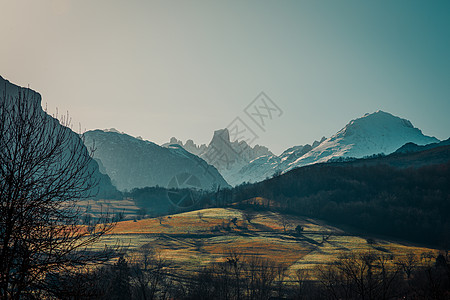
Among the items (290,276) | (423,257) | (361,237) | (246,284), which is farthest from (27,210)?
(361,237)

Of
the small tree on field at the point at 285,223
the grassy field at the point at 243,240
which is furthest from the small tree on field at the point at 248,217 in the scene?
the small tree on field at the point at 285,223

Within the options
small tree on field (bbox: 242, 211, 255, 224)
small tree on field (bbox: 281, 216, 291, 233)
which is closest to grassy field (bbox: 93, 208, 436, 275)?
small tree on field (bbox: 281, 216, 291, 233)

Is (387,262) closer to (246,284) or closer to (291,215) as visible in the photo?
(246,284)

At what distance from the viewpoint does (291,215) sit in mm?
198500

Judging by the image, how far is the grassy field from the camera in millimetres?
127312

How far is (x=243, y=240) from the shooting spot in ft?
497

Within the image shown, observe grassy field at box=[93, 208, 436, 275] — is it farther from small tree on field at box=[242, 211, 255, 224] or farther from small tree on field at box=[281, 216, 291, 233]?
small tree on field at box=[242, 211, 255, 224]

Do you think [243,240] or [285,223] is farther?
[285,223]

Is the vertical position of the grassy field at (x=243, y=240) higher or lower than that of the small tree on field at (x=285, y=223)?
lower

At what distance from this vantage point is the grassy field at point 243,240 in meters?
127

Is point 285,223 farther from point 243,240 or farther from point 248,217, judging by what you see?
point 243,240

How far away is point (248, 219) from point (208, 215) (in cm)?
2500

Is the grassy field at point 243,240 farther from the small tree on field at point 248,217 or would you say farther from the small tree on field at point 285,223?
the small tree on field at point 248,217

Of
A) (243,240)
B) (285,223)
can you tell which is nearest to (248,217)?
(285,223)
